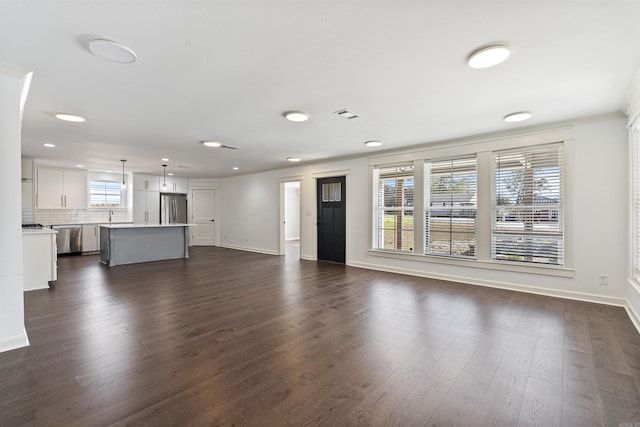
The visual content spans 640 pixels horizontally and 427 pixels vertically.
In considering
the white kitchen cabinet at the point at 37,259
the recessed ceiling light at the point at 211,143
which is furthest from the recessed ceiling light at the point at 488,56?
the white kitchen cabinet at the point at 37,259

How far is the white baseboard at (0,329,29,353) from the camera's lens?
7.83 ft

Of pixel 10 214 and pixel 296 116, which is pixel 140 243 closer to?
pixel 10 214

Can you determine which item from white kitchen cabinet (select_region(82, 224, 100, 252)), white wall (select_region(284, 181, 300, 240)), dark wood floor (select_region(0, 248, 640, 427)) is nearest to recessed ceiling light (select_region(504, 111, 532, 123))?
dark wood floor (select_region(0, 248, 640, 427))

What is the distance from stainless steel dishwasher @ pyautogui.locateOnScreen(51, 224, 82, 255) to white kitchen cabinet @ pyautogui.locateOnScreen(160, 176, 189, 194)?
2631 millimetres

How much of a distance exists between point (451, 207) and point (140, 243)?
680cm

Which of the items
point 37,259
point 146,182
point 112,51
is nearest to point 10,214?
point 112,51

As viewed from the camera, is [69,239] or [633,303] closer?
[633,303]

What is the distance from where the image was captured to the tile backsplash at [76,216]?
767 cm

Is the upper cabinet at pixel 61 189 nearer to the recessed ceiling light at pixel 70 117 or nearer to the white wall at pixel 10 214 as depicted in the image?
the recessed ceiling light at pixel 70 117

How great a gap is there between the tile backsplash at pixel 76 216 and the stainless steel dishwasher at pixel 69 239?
0.40 m

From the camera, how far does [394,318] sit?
319 centimetres

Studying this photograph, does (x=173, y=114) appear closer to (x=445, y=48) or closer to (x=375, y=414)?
(x=445, y=48)

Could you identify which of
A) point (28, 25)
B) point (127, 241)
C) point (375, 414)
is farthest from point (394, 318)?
point (127, 241)

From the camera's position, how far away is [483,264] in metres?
4.63
